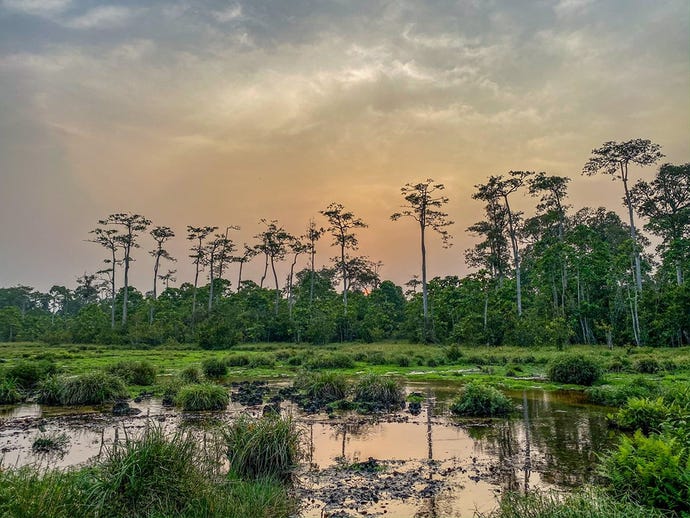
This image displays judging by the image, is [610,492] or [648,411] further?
[648,411]

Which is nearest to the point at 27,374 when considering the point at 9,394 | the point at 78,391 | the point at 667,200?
the point at 9,394

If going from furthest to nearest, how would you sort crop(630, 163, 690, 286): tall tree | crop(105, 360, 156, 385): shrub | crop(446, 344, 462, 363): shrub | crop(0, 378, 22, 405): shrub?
crop(630, 163, 690, 286): tall tree → crop(446, 344, 462, 363): shrub → crop(105, 360, 156, 385): shrub → crop(0, 378, 22, 405): shrub

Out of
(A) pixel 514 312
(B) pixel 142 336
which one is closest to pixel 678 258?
(A) pixel 514 312

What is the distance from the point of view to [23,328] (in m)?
64.9

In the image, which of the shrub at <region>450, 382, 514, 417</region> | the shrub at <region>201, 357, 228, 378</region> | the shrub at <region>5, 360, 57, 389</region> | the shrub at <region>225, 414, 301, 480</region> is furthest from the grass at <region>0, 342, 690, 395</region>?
the shrub at <region>225, 414, 301, 480</region>

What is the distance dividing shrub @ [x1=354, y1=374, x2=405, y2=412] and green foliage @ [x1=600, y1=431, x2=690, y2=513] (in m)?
10.6

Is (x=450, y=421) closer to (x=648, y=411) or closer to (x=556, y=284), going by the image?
(x=648, y=411)

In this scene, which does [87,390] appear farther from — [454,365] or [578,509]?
[454,365]

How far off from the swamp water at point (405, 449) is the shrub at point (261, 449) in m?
0.51

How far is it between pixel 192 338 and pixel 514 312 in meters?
36.0

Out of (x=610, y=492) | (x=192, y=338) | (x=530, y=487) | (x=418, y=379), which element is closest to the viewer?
(x=610, y=492)

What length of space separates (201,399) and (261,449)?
8.21 metres

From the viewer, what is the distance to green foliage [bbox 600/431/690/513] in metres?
6.56

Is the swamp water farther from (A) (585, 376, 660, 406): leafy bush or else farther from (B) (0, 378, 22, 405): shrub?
(B) (0, 378, 22, 405): shrub
